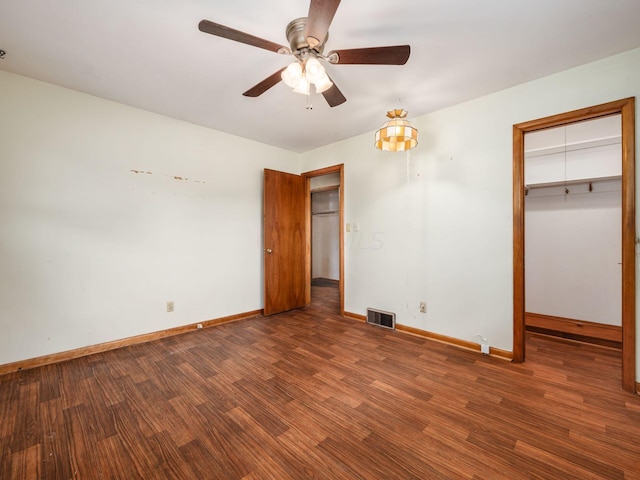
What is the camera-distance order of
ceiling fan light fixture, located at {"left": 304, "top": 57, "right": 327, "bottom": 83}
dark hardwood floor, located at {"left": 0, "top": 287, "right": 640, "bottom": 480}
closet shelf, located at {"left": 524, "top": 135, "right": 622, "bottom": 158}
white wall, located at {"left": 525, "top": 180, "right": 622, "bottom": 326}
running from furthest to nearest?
white wall, located at {"left": 525, "top": 180, "right": 622, "bottom": 326}, closet shelf, located at {"left": 524, "top": 135, "right": 622, "bottom": 158}, ceiling fan light fixture, located at {"left": 304, "top": 57, "right": 327, "bottom": 83}, dark hardwood floor, located at {"left": 0, "top": 287, "right": 640, "bottom": 480}

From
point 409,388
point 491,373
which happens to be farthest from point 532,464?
point 491,373

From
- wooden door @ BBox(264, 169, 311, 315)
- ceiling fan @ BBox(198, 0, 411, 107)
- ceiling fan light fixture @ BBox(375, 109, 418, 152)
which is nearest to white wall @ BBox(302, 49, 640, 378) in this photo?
ceiling fan light fixture @ BBox(375, 109, 418, 152)

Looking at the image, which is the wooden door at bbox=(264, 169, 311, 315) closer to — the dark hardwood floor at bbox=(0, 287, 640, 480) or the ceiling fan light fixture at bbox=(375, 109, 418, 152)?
the dark hardwood floor at bbox=(0, 287, 640, 480)

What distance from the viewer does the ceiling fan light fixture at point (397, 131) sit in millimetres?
2342

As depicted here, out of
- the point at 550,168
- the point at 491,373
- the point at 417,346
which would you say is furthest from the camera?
the point at 550,168

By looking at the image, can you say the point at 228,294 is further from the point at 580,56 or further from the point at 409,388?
the point at 580,56

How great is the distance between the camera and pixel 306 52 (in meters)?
1.63

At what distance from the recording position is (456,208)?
2.84 m

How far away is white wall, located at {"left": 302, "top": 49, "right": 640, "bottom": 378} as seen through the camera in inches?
91.4

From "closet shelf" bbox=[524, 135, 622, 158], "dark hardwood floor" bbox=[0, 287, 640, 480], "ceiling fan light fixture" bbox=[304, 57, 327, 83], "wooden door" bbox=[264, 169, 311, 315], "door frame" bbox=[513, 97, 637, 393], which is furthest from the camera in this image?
"wooden door" bbox=[264, 169, 311, 315]

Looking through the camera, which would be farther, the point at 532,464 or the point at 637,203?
the point at 637,203

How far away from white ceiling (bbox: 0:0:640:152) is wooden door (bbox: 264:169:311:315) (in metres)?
1.43

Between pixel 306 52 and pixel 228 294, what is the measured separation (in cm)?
307

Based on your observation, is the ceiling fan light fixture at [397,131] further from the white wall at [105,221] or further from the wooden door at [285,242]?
the white wall at [105,221]
